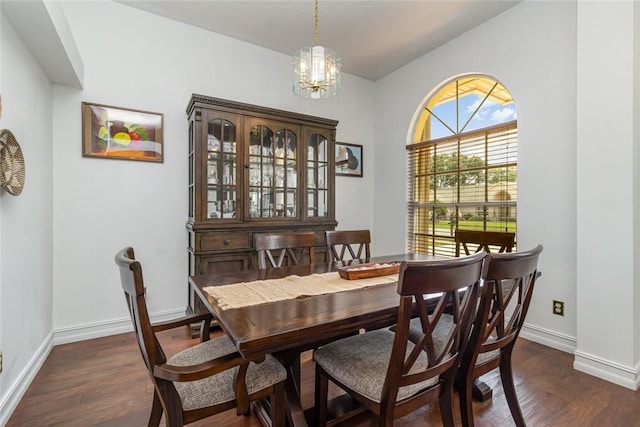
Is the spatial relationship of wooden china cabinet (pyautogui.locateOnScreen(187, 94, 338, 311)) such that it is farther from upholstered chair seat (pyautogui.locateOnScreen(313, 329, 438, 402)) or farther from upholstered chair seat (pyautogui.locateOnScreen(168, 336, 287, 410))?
A: upholstered chair seat (pyautogui.locateOnScreen(313, 329, 438, 402))

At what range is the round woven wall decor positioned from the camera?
1587 mm

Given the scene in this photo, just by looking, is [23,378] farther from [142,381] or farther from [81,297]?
[81,297]

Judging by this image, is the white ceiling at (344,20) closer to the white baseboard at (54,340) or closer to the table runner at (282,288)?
the table runner at (282,288)

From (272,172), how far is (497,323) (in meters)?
2.27

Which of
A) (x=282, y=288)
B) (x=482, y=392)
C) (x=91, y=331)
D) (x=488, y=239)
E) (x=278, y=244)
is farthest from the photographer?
(x=91, y=331)

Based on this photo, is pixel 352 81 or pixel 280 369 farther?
pixel 352 81

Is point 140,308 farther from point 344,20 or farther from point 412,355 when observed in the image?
point 344,20

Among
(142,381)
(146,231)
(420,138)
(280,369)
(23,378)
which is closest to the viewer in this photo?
(280,369)

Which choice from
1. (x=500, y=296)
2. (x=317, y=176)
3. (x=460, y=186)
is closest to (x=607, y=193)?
(x=460, y=186)

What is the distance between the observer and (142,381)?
1.99 meters

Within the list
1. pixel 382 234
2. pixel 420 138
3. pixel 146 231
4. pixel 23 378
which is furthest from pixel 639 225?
pixel 23 378

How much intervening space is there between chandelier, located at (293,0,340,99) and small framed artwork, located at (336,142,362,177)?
6.20 feet

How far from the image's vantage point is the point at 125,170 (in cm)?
276

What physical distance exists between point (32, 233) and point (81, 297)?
0.81 m
